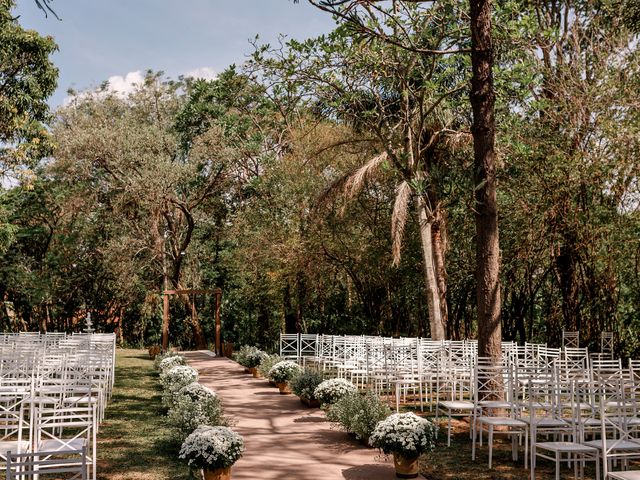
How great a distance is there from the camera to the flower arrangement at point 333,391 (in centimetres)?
966

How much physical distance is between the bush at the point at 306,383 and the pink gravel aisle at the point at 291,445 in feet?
0.77

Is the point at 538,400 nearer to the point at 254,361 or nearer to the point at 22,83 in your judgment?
the point at 254,361

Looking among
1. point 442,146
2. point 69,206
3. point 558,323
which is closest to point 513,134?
point 442,146

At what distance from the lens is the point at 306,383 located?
10.9 meters

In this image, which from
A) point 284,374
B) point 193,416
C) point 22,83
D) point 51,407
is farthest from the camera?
point 22,83

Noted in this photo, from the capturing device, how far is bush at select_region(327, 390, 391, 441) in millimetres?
7730

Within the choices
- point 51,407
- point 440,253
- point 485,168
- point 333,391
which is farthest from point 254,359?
point 485,168

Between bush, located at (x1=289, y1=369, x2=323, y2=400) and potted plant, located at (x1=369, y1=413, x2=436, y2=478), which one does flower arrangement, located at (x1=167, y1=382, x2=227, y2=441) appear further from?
bush, located at (x1=289, y1=369, x2=323, y2=400)

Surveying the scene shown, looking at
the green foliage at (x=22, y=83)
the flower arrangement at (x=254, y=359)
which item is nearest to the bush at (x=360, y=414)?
the flower arrangement at (x=254, y=359)

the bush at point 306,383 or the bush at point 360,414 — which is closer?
the bush at point 360,414

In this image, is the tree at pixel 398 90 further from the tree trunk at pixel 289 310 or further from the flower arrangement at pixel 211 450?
the tree trunk at pixel 289 310

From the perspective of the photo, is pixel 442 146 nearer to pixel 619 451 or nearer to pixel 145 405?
pixel 145 405

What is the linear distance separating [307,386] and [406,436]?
4710 mm

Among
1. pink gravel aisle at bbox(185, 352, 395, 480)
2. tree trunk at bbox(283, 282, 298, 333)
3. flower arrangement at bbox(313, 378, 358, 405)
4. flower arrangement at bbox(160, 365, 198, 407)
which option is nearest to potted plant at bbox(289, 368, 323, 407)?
pink gravel aisle at bbox(185, 352, 395, 480)
